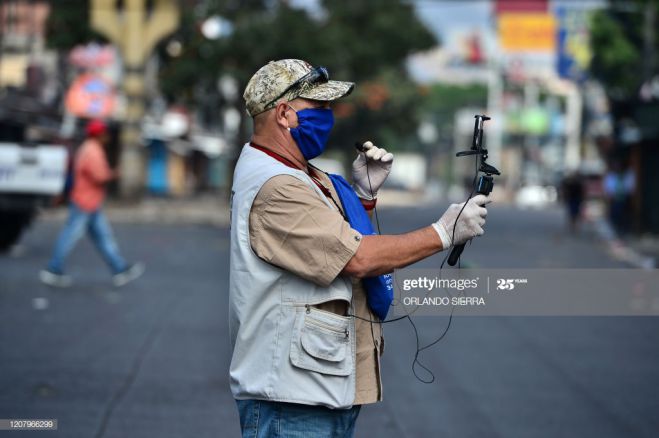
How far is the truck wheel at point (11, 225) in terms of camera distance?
19.4 meters

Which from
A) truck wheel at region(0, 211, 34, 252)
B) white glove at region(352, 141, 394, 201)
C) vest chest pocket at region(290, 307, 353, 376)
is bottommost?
truck wheel at region(0, 211, 34, 252)

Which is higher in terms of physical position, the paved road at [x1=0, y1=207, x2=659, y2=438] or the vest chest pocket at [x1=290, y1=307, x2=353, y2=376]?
the vest chest pocket at [x1=290, y1=307, x2=353, y2=376]

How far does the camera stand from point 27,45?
49250mm

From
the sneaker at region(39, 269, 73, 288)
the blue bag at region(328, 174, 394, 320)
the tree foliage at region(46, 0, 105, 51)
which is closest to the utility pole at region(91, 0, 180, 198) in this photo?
the tree foliage at region(46, 0, 105, 51)

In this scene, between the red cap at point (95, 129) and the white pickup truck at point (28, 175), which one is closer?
the red cap at point (95, 129)

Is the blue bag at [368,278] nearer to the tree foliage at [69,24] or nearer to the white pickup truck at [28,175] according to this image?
the white pickup truck at [28,175]

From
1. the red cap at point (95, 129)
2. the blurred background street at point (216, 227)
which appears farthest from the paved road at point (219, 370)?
the red cap at point (95, 129)

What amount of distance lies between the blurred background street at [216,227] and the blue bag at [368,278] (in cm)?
42

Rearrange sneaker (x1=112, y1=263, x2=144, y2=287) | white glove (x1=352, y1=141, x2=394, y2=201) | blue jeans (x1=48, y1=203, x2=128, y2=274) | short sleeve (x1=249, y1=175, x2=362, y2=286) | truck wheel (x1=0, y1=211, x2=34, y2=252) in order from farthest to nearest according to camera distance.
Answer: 1. truck wheel (x1=0, y1=211, x2=34, y2=252)
2. sneaker (x1=112, y1=263, x2=144, y2=287)
3. blue jeans (x1=48, y1=203, x2=128, y2=274)
4. white glove (x1=352, y1=141, x2=394, y2=201)
5. short sleeve (x1=249, y1=175, x2=362, y2=286)

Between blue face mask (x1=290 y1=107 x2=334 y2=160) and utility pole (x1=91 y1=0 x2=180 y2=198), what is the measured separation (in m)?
32.7

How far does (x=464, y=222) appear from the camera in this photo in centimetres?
374

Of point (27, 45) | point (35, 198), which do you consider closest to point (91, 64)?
point (27, 45)

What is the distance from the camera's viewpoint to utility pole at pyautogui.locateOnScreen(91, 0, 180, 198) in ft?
118

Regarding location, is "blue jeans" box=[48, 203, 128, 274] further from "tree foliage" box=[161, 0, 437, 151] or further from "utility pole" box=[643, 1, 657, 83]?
"tree foliage" box=[161, 0, 437, 151]
